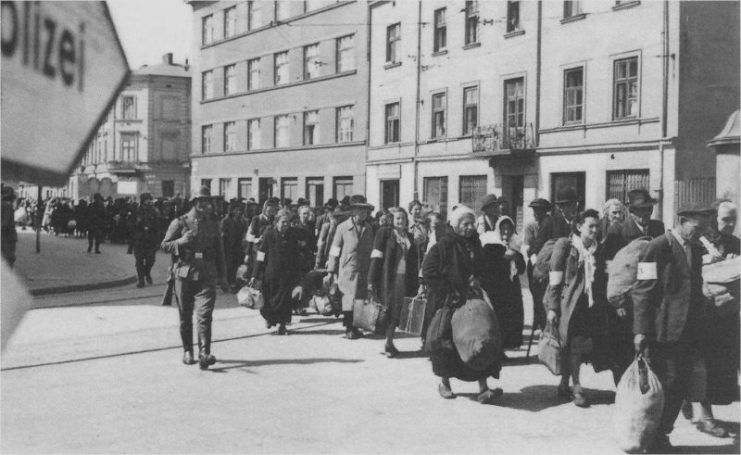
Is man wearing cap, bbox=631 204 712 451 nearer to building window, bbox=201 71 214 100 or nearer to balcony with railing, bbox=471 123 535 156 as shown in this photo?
balcony with railing, bbox=471 123 535 156

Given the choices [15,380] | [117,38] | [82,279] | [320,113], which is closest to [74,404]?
[15,380]

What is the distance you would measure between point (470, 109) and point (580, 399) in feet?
78.8

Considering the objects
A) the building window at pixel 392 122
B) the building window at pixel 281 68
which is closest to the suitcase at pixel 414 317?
the building window at pixel 392 122

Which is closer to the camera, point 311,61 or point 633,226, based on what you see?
point 633,226

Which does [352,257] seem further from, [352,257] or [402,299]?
[402,299]

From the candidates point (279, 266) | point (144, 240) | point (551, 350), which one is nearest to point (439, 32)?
point (144, 240)

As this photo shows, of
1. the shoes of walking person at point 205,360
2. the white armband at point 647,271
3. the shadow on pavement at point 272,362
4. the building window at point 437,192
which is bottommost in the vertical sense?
the shadow on pavement at point 272,362

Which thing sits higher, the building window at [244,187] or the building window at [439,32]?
the building window at [439,32]

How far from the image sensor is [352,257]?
1043 centimetres

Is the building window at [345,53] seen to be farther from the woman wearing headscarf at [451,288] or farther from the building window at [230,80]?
the woman wearing headscarf at [451,288]

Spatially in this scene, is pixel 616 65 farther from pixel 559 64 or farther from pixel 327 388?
pixel 327 388

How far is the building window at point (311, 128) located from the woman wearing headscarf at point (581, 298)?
31.1 metres

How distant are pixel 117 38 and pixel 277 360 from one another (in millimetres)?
7626

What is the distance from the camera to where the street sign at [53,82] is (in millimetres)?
1113
